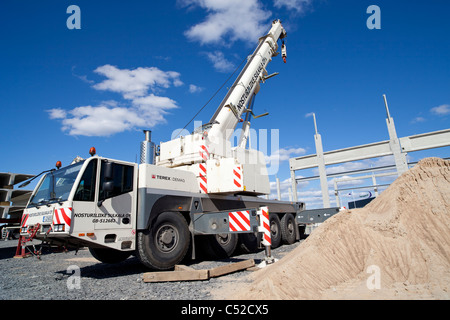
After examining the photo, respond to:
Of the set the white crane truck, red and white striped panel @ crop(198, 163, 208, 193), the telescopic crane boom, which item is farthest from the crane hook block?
red and white striped panel @ crop(198, 163, 208, 193)

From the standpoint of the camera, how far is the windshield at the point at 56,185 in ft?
16.8

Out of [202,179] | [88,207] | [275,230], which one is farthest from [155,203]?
[275,230]

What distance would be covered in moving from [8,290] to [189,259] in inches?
157

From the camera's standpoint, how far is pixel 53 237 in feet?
16.3

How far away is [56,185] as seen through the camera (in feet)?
17.9

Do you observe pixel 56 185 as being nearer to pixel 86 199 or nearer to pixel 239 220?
pixel 86 199

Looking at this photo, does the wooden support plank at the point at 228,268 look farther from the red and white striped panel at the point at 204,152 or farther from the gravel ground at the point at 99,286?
the red and white striped panel at the point at 204,152

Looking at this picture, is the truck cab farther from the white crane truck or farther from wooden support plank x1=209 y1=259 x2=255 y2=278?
wooden support plank x1=209 y1=259 x2=255 y2=278

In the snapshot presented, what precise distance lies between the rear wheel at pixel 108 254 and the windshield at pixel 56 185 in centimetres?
180

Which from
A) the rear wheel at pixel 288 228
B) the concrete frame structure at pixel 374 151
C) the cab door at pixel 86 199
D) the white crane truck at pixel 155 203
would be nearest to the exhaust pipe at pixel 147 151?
the white crane truck at pixel 155 203

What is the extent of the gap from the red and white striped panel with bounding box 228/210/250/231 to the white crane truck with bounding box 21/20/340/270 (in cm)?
2

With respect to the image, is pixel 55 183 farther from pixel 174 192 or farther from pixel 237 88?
pixel 237 88

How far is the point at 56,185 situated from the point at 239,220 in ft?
12.5

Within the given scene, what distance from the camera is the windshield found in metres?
5.13
